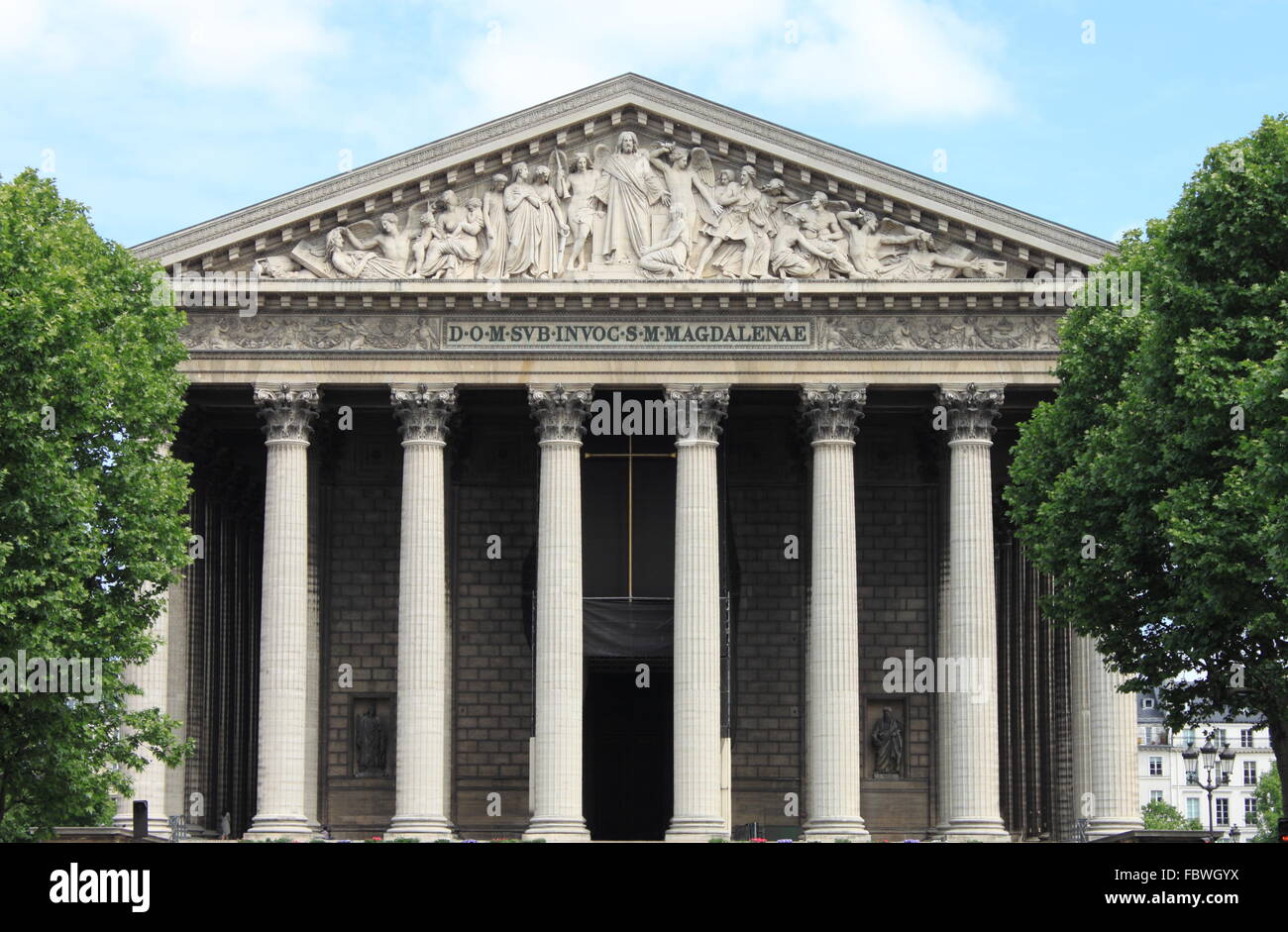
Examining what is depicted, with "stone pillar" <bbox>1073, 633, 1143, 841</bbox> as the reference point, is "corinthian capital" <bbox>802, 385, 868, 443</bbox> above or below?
above

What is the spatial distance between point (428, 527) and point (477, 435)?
8.41 m

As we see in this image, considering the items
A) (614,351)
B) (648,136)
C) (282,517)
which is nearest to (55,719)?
(282,517)

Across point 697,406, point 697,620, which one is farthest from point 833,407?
point 697,620

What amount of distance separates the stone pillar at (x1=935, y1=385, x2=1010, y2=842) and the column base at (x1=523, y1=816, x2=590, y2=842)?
9865mm

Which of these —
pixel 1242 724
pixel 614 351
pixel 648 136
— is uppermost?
pixel 648 136

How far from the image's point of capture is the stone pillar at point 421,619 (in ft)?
191

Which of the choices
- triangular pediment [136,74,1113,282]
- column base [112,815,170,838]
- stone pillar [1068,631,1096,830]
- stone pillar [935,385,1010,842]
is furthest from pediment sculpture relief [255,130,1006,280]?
column base [112,815,170,838]

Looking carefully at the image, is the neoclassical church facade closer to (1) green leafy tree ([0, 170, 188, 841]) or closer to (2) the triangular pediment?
(2) the triangular pediment

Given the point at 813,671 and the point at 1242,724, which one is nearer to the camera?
the point at 813,671

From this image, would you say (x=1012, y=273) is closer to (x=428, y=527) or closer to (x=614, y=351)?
(x=614, y=351)

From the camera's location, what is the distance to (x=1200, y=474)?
4475 cm

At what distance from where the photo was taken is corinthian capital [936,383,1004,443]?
194 feet

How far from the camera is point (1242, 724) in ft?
551

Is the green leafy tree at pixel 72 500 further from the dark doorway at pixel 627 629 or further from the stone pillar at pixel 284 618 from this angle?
the dark doorway at pixel 627 629
